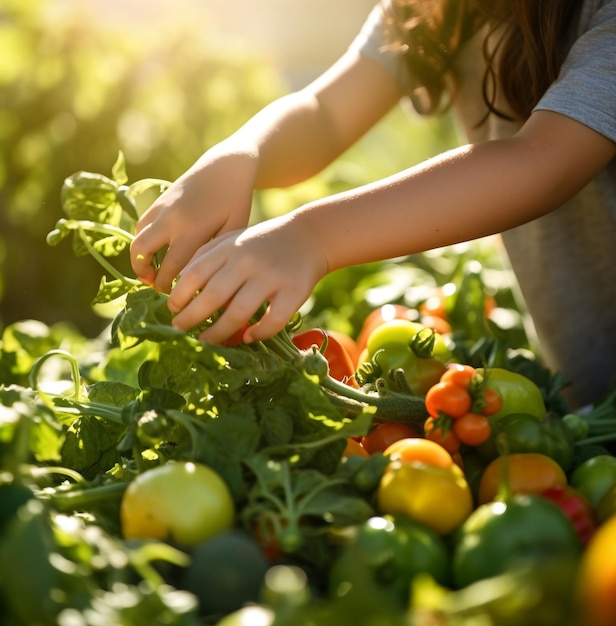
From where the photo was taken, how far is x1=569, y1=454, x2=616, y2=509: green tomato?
90 centimetres

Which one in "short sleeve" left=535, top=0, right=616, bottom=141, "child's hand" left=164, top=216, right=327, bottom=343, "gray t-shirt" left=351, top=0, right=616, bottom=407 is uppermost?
"short sleeve" left=535, top=0, right=616, bottom=141

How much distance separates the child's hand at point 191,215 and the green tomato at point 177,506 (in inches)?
11.3

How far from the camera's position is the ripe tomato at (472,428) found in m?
0.90

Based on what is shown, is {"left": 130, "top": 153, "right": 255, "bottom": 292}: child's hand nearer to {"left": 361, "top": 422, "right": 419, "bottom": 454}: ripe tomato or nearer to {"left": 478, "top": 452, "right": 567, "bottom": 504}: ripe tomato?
{"left": 361, "top": 422, "right": 419, "bottom": 454}: ripe tomato

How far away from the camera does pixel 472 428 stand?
0.90m

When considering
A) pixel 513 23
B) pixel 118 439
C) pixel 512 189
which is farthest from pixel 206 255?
pixel 513 23

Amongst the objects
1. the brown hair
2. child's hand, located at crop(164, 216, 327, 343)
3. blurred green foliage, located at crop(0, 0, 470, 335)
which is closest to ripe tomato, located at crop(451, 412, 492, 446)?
child's hand, located at crop(164, 216, 327, 343)

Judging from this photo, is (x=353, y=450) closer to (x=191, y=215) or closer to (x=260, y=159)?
(x=191, y=215)

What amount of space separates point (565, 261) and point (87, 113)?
1753 millimetres

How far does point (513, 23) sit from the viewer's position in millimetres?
1313

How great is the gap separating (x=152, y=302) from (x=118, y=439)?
8.0 inches

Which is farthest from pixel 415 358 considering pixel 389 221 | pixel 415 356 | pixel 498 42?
pixel 498 42

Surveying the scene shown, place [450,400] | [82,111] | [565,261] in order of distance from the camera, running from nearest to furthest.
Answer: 1. [450,400]
2. [565,261]
3. [82,111]

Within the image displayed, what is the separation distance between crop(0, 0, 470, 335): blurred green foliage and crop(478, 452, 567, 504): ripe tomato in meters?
1.69
